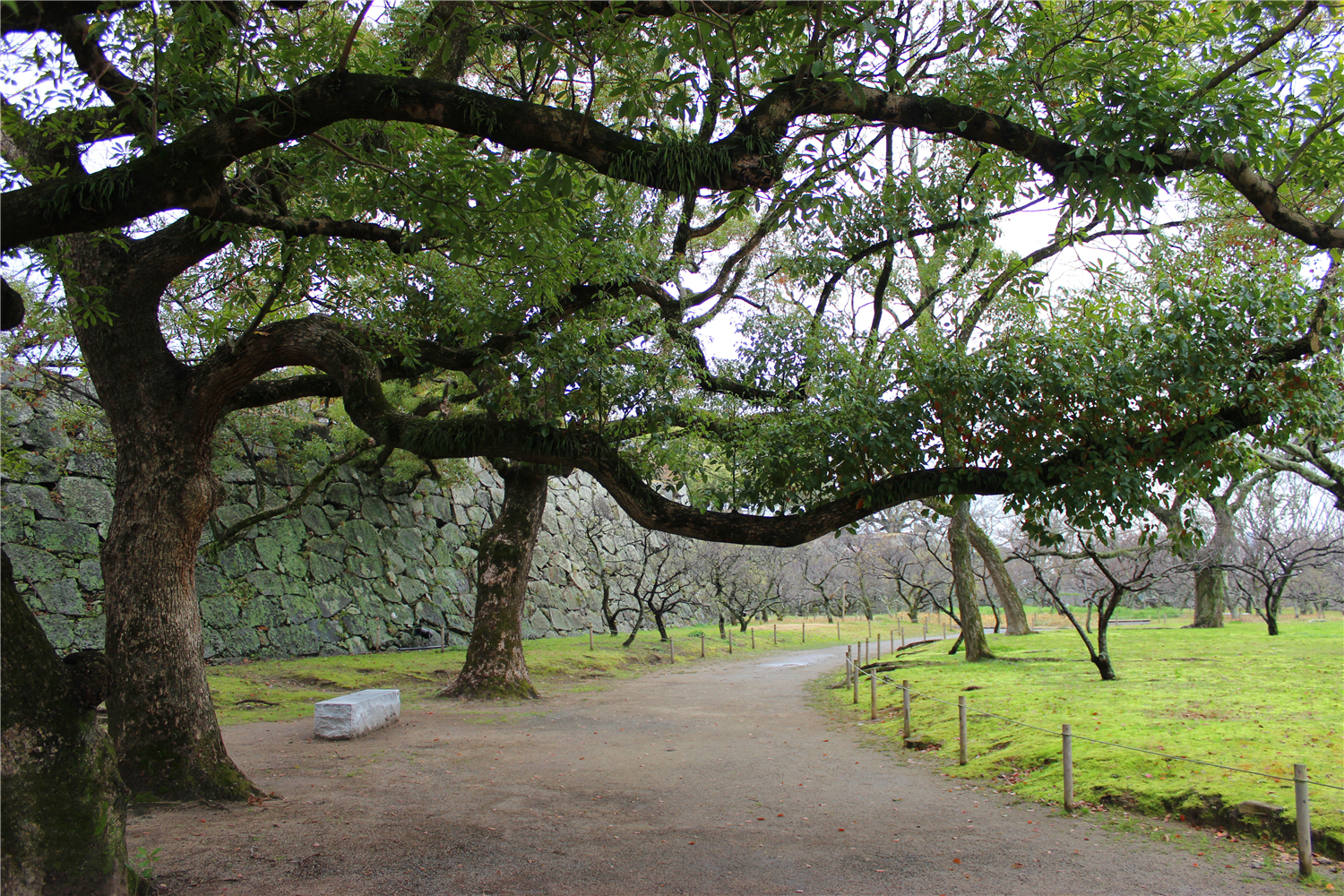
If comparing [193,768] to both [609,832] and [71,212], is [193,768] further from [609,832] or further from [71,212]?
[71,212]

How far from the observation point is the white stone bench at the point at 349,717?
9.17 metres

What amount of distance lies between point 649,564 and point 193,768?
22.9 metres

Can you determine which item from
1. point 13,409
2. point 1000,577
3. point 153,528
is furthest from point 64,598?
point 1000,577

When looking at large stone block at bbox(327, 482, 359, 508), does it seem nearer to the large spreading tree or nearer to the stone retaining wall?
the stone retaining wall

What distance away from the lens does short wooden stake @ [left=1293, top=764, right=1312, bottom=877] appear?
475 cm

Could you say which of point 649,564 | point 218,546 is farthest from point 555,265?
point 649,564

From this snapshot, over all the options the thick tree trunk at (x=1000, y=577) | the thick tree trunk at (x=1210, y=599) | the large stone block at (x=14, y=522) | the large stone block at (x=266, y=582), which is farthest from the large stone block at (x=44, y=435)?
the thick tree trunk at (x=1210, y=599)

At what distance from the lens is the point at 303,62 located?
206 inches

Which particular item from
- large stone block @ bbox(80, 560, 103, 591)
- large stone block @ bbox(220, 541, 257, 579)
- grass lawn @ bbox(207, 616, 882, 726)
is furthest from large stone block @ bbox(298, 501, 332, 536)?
large stone block @ bbox(80, 560, 103, 591)

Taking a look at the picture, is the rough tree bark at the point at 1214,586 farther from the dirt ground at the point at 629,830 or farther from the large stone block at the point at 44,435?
the large stone block at the point at 44,435

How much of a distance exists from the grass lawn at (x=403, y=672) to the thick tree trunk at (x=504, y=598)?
3.11ft

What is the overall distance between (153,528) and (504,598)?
23.9 feet

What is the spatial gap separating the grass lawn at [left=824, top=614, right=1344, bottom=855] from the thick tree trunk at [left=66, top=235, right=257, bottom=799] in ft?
23.4

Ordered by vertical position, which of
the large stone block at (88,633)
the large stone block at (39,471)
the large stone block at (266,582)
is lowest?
the large stone block at (88,633)
